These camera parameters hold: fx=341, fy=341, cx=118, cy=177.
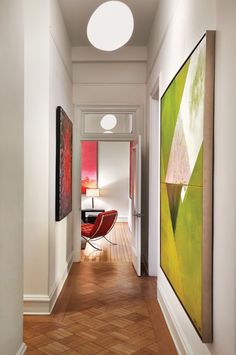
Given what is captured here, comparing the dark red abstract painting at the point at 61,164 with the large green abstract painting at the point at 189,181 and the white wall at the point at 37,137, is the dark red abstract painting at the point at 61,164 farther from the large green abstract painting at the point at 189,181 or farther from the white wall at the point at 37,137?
the large green abstract painting at the point at 189,181

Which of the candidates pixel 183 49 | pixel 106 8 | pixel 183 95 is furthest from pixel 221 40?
pixel 106 8

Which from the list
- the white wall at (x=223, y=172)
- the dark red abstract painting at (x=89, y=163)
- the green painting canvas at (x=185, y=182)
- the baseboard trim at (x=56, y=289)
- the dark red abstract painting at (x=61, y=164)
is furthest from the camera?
the dark red abstract painting at (x=89, y=163)

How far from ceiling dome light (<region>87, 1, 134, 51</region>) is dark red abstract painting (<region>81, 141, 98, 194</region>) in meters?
7.69

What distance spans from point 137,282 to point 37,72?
2942 mm

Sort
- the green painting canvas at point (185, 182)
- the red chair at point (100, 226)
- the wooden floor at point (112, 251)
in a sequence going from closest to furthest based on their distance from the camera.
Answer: the green painting canvas at point (185, 182) < the wooden floor at point (112, 251) < the red chair at point (100, 226)

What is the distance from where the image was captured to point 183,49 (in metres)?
2.65

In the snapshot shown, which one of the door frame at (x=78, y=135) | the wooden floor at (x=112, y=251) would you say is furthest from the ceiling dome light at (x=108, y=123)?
the wooden floor at (x=112, y=251)

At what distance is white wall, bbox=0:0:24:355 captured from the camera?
201 centimetres

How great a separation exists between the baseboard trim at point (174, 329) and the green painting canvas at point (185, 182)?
1.01 feet

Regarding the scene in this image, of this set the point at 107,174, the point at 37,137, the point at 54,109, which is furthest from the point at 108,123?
the point at 107,174

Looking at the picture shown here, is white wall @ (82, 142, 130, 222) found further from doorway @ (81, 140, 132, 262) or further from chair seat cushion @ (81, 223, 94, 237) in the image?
chair seat cushion @ (81, 223, 94, 237)

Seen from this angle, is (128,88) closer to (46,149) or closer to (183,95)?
(46,149)

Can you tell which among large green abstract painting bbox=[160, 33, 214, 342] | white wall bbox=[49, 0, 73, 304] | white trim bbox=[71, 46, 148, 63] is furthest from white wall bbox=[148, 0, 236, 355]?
white trim bbox=[71, 46, 148, 63]

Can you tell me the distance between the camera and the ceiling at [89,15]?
4.19 m
